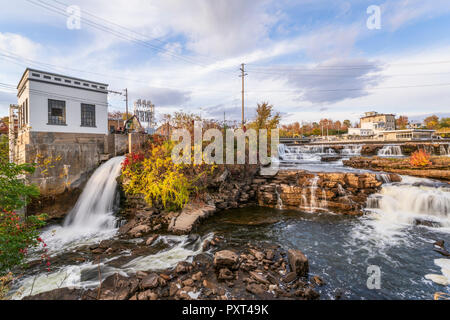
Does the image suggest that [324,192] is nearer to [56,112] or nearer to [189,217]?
[189,217]

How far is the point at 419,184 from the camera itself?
376 inches

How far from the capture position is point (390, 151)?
20859 millimetres

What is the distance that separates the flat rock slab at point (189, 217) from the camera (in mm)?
7407

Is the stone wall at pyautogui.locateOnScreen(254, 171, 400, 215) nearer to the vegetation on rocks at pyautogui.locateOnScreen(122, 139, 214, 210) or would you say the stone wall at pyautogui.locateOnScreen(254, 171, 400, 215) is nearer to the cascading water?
the cascading water

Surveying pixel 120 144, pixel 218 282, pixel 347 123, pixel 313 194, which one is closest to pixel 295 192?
pixel 313 194

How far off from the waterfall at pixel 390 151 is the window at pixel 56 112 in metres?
29.9

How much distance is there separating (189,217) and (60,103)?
13.8 m

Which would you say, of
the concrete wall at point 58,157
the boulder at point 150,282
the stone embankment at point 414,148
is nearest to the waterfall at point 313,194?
the boulder at point 150,282

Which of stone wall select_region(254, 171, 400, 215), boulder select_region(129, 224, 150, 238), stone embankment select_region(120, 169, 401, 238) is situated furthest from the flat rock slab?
stone wall select_region(254, 171, 400, 215)

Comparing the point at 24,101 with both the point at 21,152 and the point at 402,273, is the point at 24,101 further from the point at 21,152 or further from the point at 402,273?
the point at 402,273

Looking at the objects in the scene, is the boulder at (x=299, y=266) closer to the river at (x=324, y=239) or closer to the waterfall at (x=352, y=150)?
the river at (x=324, y=239)

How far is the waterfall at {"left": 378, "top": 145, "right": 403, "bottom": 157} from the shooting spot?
20.5m
